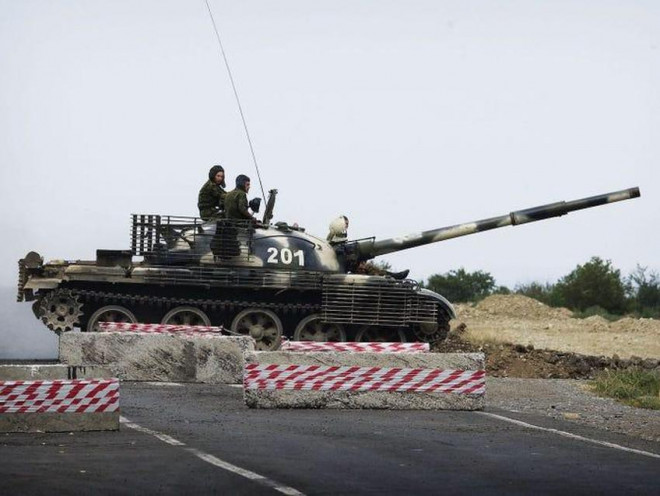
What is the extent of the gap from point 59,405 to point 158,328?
41.6 ft

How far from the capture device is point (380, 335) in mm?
30516

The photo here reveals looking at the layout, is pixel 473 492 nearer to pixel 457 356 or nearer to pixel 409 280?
A: pixel 457 356

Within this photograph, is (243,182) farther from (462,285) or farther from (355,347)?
(462,285)

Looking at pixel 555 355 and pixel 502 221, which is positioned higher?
pixel 502 221

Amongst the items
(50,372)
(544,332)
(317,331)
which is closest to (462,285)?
(544,332)

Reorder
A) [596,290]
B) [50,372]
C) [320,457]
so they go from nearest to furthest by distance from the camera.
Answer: [320,457]
[50,372]
[596,290]

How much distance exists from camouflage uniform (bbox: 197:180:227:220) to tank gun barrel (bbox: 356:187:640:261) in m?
3.07

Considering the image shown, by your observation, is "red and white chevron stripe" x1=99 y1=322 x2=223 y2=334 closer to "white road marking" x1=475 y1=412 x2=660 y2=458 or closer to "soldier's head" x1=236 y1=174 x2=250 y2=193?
"soldier's head" x1=236 y1=174 x2=250 y2=193

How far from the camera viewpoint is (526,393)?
22.1 metres

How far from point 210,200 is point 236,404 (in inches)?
466

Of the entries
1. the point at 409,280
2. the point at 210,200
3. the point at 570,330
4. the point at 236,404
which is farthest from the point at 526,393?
the point at 570,330

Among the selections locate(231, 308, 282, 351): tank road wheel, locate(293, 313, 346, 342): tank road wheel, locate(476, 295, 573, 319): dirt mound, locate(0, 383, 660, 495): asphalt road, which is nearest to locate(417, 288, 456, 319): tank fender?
locate(293, 313, 346, 342): tank road wheel

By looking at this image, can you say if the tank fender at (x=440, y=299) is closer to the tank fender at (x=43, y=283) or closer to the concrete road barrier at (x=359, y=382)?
the tank fender at (x=43, y=283)

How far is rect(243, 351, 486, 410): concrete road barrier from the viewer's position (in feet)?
59.9
